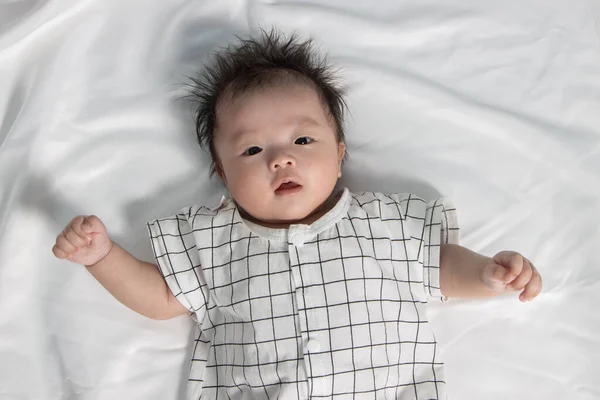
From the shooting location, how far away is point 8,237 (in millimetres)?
1471

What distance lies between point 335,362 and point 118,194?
25.6 inches

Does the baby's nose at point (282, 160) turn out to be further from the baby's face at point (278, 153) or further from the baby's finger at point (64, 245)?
the baby's finger at point (64, 245)

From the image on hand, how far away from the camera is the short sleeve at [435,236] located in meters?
1.41

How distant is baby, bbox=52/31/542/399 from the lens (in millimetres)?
1328

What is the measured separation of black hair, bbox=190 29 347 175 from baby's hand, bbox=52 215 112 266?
0.32 metres

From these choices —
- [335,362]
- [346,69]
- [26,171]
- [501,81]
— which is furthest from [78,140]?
[501,81]

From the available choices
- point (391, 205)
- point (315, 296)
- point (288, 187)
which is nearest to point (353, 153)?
point (391, 205)

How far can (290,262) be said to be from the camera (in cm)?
136

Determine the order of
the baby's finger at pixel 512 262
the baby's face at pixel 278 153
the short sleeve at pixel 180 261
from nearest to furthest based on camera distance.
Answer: the baby's finger at pixel 512 262, the baby's face at pixel 278 153, the short sleeve at pixel 180 261

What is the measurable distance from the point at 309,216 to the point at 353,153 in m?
0.23

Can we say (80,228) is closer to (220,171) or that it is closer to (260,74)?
(220,171)

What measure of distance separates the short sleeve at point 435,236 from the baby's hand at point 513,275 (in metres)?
0.16

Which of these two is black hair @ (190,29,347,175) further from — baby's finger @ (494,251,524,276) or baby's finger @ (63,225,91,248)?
baby's finger @ (494,251,524,276)

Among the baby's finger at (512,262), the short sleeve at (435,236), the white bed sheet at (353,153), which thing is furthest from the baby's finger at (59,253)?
the baby's finger at (512,262)
